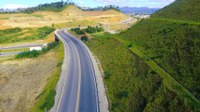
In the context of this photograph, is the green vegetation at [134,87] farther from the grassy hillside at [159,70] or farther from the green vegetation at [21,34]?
the green vegetation at [21,34]

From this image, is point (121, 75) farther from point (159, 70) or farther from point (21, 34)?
point (21, 34)

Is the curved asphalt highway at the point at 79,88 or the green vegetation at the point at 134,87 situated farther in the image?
the curved asphalt highway at the point at 79,88

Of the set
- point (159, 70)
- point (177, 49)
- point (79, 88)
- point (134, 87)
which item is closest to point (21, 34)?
point (79, 88)

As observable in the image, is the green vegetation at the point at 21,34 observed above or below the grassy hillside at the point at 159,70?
A: below

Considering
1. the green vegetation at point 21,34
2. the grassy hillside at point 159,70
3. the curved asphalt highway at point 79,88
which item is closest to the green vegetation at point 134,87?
the grassy hillside at point 159,70

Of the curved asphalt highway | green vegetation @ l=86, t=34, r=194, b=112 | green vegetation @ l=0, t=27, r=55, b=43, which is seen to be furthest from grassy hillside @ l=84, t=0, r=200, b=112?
green vegetation @ l=0, t=27, r=55, b=43

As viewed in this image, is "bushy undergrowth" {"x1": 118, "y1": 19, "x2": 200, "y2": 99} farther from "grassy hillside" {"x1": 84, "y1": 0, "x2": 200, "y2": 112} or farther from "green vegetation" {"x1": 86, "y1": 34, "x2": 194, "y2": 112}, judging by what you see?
"green vegetation" {"x1": 86, "y1": 34, "x2": 194, "y2": 112}

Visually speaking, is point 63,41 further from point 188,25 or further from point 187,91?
point 187,91
